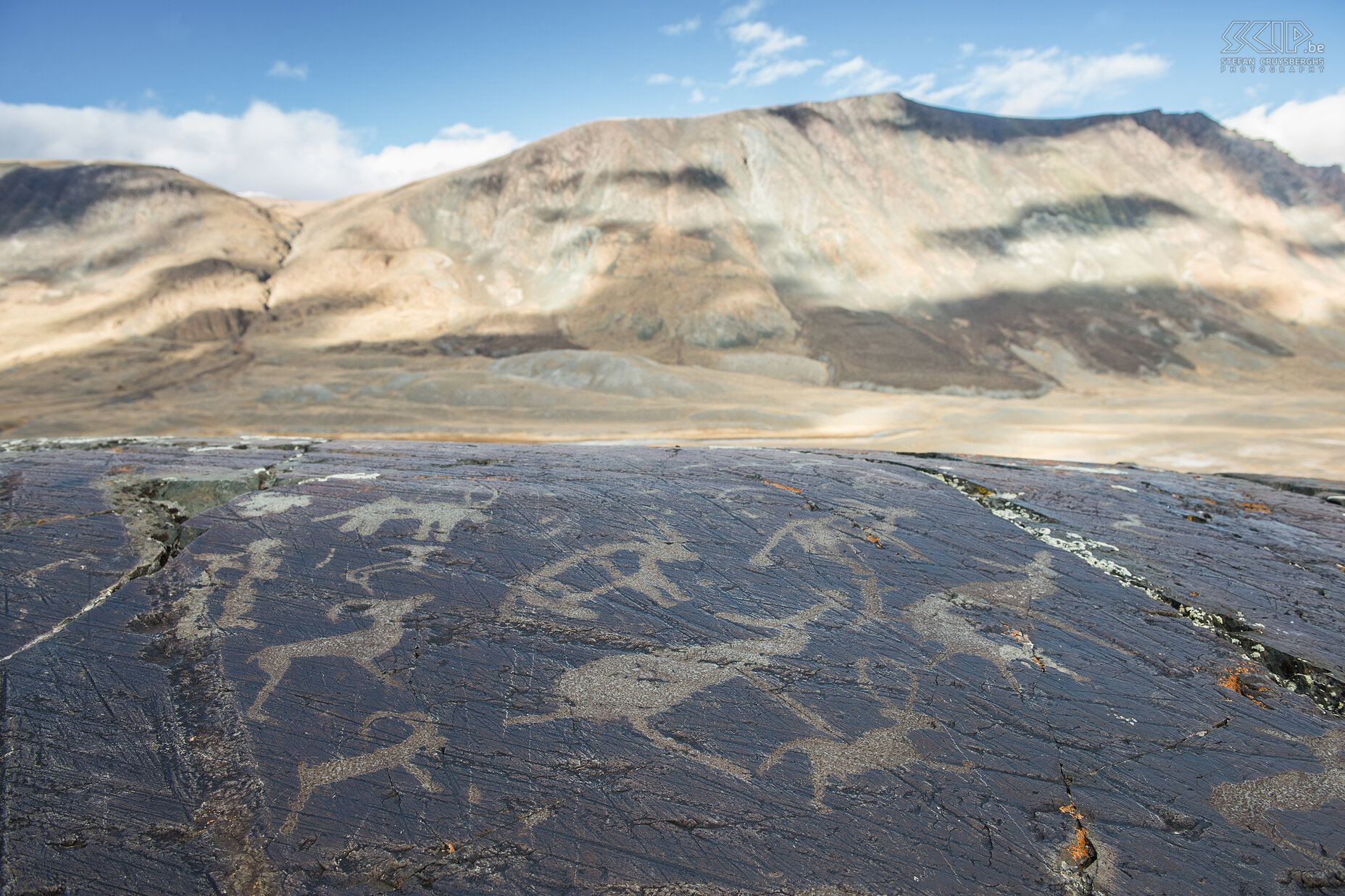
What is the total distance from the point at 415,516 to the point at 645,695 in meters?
1.42

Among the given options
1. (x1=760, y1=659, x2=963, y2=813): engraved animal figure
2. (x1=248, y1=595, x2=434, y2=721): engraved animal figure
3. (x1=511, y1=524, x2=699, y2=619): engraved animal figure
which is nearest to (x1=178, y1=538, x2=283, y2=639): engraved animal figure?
(x1=248, y1=595, x2=434, y2=721): engraved animal figure

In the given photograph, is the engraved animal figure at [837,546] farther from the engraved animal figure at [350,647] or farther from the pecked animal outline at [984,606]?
the engraved animal figure at [350,647]

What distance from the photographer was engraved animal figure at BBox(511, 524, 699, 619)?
2426mm

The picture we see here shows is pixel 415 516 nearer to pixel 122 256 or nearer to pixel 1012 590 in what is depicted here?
pixel 1012 590

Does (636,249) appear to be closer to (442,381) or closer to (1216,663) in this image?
(442,381)

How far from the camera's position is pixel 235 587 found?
2.41m

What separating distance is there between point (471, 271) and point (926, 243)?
75.9 feet

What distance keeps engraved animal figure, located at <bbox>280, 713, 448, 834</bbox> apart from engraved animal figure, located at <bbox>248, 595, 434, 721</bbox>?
21 centimetres

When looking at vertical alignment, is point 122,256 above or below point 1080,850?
above

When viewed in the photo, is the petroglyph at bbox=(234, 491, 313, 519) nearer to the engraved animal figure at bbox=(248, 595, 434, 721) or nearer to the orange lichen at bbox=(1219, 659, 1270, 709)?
the engraved animal figure at bbox=(248, 595, 434, 721)

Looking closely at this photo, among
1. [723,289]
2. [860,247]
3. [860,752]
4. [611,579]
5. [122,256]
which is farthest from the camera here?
[860,247]

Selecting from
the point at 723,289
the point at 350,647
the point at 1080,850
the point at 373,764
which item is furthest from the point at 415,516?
the point at 723,289

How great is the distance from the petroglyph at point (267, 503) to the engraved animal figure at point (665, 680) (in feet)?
5.31

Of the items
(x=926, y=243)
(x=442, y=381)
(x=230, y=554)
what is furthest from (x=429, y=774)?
(x=926, y=243)
